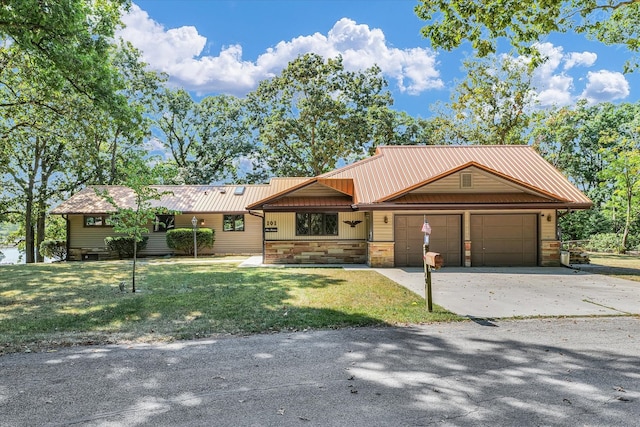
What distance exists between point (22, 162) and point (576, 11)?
1221 inches

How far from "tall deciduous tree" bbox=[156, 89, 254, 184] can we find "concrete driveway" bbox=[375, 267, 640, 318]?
76.3 feet

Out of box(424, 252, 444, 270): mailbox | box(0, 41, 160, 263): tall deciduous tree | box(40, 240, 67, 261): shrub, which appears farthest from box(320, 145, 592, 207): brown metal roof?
box(40, 240, 67, 261): shrub

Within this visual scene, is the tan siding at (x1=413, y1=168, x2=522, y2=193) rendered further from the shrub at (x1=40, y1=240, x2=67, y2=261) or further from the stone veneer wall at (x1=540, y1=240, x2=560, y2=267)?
the shrub at (x1=40, y1=240, x2=67, y2=261)

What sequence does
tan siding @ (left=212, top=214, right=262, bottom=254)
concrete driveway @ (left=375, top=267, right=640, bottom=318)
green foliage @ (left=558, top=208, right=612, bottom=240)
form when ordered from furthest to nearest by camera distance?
green foliage @ (left=558, top=208, right=612, bottom=240) → tan siding @ (left=212, top=214, right=262, bottom=254) → concrete driveway @ (left=375, top=267, right=640, bottom=318)

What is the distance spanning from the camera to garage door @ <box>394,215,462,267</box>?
49.9 feet

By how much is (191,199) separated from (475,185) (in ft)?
53.1

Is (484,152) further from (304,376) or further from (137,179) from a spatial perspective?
(304,376)

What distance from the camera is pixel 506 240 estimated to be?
1520cm

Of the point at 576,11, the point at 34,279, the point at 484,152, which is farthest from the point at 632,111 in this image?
the point at 34,279

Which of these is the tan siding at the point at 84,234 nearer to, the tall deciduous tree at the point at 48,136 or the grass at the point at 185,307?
the tall deciduous tree at the point at 48,136

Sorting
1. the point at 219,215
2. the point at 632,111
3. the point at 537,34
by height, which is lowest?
the point at 219,215

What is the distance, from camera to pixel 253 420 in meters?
3.23

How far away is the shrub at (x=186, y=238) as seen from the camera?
20625 mm

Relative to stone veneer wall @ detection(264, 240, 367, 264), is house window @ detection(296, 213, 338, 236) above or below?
above
